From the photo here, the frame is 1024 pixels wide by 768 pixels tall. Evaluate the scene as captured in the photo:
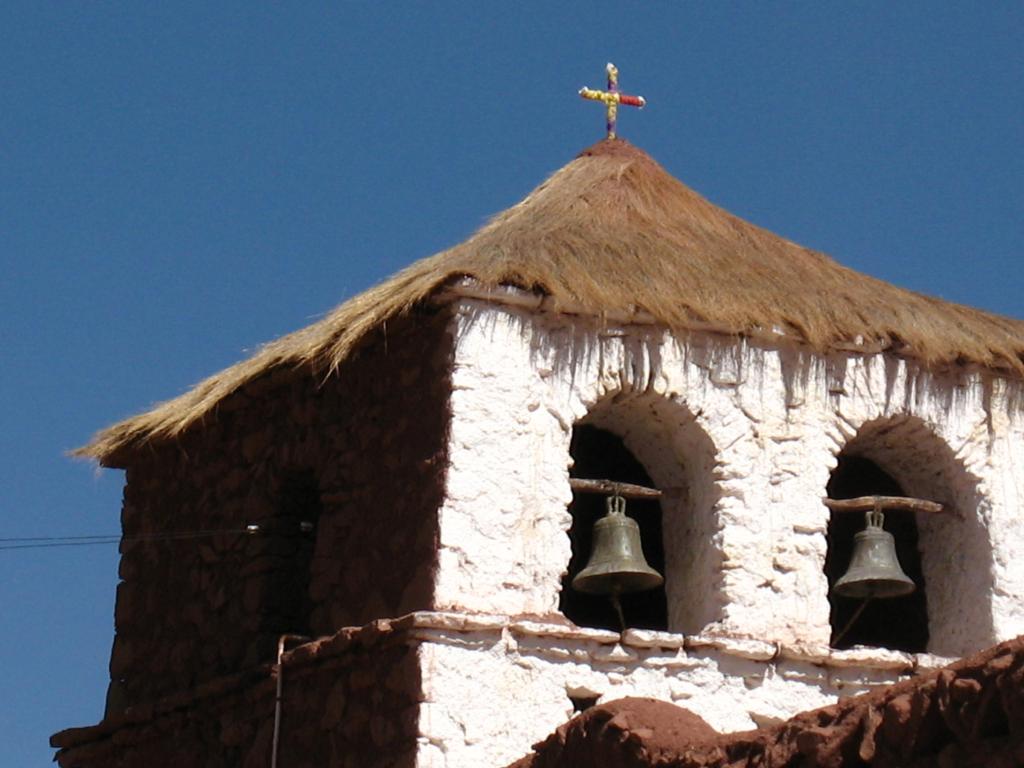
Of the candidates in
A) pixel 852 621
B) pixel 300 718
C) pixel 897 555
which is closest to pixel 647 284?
pixel 852 621

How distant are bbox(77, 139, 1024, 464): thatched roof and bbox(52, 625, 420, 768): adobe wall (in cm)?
133

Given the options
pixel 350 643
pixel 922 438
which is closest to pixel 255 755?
pixel 350 643

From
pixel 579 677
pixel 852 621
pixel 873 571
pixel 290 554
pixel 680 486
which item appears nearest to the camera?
pixel 579 677

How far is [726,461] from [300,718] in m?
2.19

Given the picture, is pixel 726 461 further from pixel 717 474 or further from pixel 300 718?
pixel 300 718

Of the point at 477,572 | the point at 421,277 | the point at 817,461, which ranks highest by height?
the point at 421,277

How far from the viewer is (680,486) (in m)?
10.6

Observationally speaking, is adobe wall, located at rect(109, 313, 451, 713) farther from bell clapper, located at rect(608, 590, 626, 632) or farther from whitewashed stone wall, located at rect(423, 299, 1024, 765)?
bell clapper, located at rect(608, 590, 626, 632)

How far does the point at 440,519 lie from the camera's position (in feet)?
31.8

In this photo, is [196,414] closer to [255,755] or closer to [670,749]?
[255,755]

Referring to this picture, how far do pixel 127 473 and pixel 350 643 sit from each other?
9.99ft

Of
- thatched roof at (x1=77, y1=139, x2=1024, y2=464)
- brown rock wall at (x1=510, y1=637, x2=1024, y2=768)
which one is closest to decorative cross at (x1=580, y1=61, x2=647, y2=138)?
thatched roof at (x1=77, y1=139, x2=1024, y2=464)

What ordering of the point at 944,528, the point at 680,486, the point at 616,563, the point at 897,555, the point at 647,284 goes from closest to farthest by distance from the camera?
the point at 616,563
the point at 647,284
the point at 680,486
the point at 944,528
the point at 897,555

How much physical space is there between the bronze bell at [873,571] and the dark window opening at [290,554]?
2.50m
